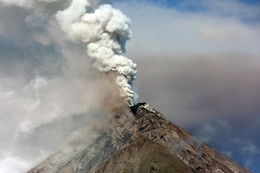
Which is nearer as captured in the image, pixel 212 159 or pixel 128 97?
pixel 128 97

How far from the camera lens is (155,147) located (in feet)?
511

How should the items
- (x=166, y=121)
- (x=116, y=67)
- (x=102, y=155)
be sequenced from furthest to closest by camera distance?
(x=166, y=121) < (x=102, y=155) < (x=116, y=67)

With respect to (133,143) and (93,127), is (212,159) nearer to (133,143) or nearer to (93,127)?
(133,143)

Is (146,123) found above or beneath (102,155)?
above

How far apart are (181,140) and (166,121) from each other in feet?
31.5

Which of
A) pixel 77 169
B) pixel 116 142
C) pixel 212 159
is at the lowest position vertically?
pixel 77 169

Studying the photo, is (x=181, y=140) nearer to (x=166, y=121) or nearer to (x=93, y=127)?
(x=166, y=121)

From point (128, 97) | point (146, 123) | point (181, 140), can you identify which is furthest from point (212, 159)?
point (128, 97)

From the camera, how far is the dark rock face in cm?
14712

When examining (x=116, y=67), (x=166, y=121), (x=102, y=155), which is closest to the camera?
(x=116, y=67)

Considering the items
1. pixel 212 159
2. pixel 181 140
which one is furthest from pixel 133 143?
pixel 212 159

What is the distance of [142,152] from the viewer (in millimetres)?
152625

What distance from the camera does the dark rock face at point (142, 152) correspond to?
14712 centimetres

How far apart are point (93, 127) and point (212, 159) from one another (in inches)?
1633
